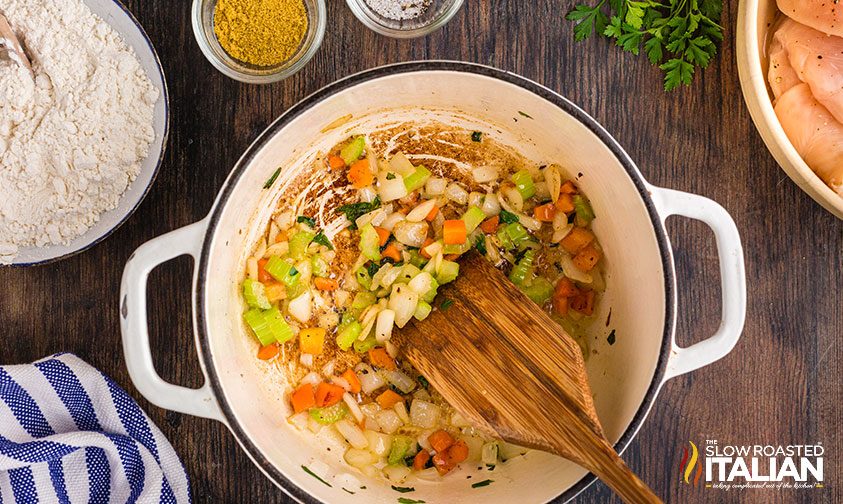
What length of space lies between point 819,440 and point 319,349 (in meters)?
1.20

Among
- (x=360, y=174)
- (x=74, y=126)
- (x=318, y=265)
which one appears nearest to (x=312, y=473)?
(x=318, y=265)

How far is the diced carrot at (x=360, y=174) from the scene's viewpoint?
5.30 ft

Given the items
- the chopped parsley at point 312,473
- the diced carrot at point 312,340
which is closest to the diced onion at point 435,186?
the diced carrot at point 312,340

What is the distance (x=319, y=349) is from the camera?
1.64 m

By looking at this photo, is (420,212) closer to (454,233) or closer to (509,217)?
(454,233)

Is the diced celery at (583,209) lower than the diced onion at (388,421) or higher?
higher

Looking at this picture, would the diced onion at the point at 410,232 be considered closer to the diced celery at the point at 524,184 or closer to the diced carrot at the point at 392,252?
the diced carrot at the point at 392,252

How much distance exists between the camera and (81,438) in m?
1.53

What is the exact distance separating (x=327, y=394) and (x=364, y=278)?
0.91ft

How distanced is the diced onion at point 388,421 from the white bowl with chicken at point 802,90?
1.02 metres

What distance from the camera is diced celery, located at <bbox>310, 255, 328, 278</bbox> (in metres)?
1.63

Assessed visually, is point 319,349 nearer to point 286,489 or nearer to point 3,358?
point 286,489

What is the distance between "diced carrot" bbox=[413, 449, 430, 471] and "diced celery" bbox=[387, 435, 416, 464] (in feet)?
0.09

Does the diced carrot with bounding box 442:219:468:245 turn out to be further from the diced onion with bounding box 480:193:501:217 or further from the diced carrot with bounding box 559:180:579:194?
the diced carrot with bounding box 559:180:579:194
